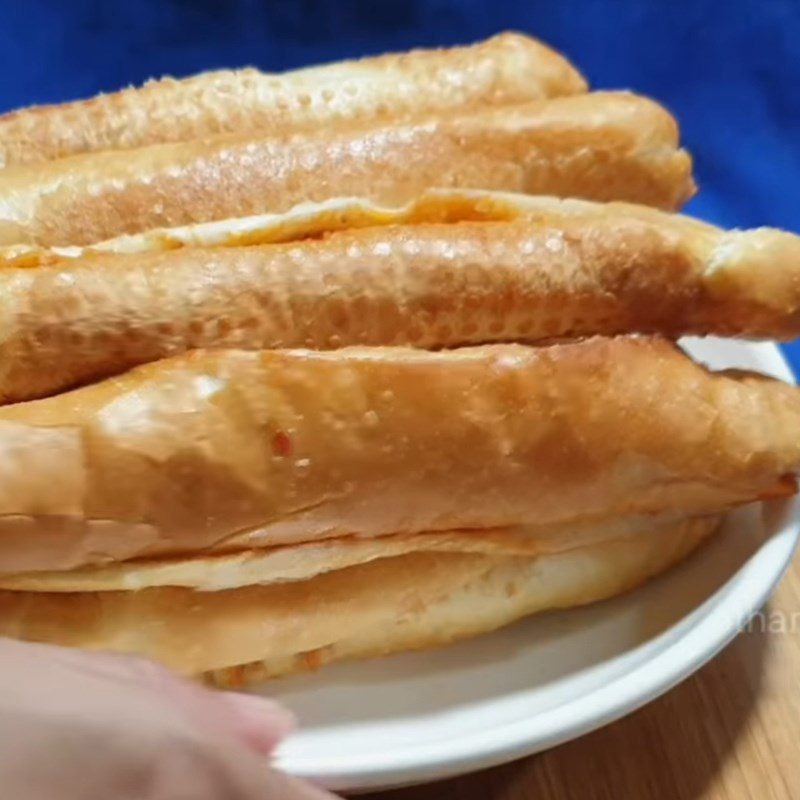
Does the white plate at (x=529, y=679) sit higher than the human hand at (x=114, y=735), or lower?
higher

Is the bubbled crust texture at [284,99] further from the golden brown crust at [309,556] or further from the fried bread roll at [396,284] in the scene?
the golden brown crust at [309,556]

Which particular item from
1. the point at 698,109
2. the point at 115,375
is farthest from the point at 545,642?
the point at 698,109

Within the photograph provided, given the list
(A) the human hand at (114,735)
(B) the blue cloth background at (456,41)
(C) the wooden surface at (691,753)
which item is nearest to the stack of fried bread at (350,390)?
(C) the wooden surface at (691,753)

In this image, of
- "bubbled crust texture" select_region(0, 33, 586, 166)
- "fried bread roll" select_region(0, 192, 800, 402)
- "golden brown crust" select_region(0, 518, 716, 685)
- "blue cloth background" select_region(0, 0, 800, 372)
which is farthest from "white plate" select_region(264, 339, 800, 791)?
"blue cloth background" select_region(0, 0, 800, 372)

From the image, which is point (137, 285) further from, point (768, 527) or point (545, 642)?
point (768, 527)

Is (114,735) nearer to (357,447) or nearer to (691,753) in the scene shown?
(357,447)

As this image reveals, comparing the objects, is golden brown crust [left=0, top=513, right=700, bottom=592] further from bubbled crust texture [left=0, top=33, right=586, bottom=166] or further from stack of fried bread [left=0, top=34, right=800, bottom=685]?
bubbled crust texture [left=0, top=33, right=586, bottom=166]
